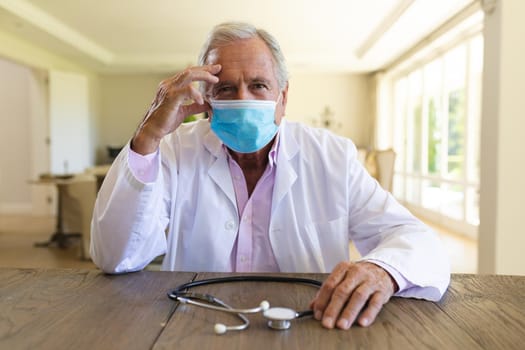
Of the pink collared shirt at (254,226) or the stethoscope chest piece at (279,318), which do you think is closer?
the stethoscope chest piece at (279,318)

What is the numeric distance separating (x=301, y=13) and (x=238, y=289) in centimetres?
524

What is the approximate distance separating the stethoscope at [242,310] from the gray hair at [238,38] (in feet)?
2.07

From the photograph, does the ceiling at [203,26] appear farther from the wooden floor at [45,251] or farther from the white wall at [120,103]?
the wooden floor at [45,251]

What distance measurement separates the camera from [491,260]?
3.30m

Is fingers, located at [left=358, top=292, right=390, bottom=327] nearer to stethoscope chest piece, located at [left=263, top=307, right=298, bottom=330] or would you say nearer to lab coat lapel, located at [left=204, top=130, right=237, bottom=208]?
stethoscope chest piece, located at [left=263, top=307, right=298, bottom=330]

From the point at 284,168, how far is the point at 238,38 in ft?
1.31

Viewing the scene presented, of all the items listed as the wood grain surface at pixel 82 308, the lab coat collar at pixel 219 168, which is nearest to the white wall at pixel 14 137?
the lab coat collar at pixel 219 168

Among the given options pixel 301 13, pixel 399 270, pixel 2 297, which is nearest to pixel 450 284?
pixel 399 270

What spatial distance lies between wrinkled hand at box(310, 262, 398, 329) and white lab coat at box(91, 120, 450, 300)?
30 cm

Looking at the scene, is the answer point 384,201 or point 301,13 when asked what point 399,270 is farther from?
point 301,13

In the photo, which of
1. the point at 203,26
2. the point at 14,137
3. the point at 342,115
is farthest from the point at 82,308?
the point at 342,115

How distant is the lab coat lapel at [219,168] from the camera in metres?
1.35

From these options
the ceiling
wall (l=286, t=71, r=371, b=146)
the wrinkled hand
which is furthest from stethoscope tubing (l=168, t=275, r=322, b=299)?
A: wall (l=286, t=71, r=371, b=146)

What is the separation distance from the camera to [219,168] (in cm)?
139
